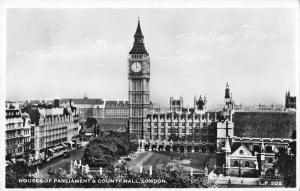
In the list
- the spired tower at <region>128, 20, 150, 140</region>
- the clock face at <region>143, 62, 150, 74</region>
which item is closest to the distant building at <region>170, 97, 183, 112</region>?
the spired tower at <region>128, 20, 150, 140</region>

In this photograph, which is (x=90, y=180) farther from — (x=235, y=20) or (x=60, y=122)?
(x=235, y=20)

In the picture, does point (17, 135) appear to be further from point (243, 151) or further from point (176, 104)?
point (243, 151)

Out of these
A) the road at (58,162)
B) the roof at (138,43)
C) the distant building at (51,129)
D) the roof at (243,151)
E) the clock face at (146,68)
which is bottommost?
the road at (58,162)

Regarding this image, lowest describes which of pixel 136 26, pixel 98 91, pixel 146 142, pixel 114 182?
pixel 114 182

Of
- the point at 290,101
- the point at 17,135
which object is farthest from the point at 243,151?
the point at 17,135

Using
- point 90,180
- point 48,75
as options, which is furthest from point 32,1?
point 90,180

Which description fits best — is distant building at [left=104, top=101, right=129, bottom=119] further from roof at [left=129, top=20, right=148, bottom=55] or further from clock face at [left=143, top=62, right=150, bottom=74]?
roof at [left=129, top=20, right=148, bottom=55]

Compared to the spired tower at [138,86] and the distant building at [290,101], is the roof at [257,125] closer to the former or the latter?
the distant building at [290,101]

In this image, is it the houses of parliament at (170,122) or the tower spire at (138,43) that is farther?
the houses of parliament at (170,122)

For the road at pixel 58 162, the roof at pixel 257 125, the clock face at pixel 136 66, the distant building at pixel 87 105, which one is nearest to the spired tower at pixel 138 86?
the clock face at pixel 136 66
